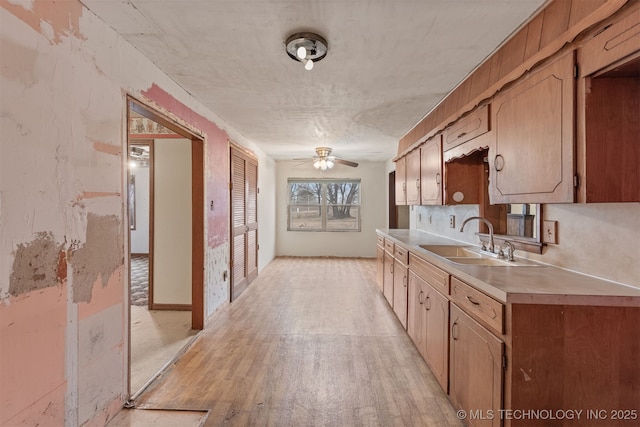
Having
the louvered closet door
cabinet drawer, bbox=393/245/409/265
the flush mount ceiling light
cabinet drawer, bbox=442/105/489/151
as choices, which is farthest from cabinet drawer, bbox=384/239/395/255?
the flush mount ceiling light

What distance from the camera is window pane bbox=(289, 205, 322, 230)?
7367 millimetres

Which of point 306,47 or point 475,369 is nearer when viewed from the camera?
point 475,369

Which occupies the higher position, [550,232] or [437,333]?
[550,232]

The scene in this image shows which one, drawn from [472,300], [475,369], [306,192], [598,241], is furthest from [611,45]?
[306,192]

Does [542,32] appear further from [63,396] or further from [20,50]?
[63,396]

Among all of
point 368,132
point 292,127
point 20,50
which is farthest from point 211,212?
point 368,132

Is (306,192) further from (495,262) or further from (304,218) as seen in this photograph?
(495,262)

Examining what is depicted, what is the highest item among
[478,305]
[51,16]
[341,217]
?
[51,16]

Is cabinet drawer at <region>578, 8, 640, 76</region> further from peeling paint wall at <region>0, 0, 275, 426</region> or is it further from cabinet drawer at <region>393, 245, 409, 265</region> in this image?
peeling paint wall at <region>0, 0, 275, 426</region>

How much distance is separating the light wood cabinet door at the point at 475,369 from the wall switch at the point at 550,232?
72 cm

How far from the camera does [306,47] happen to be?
6.09 ft

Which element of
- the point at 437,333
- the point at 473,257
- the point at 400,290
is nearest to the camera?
the point at 437,333

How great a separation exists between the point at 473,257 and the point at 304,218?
5199 millimetres

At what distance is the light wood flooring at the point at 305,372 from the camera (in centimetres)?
185
